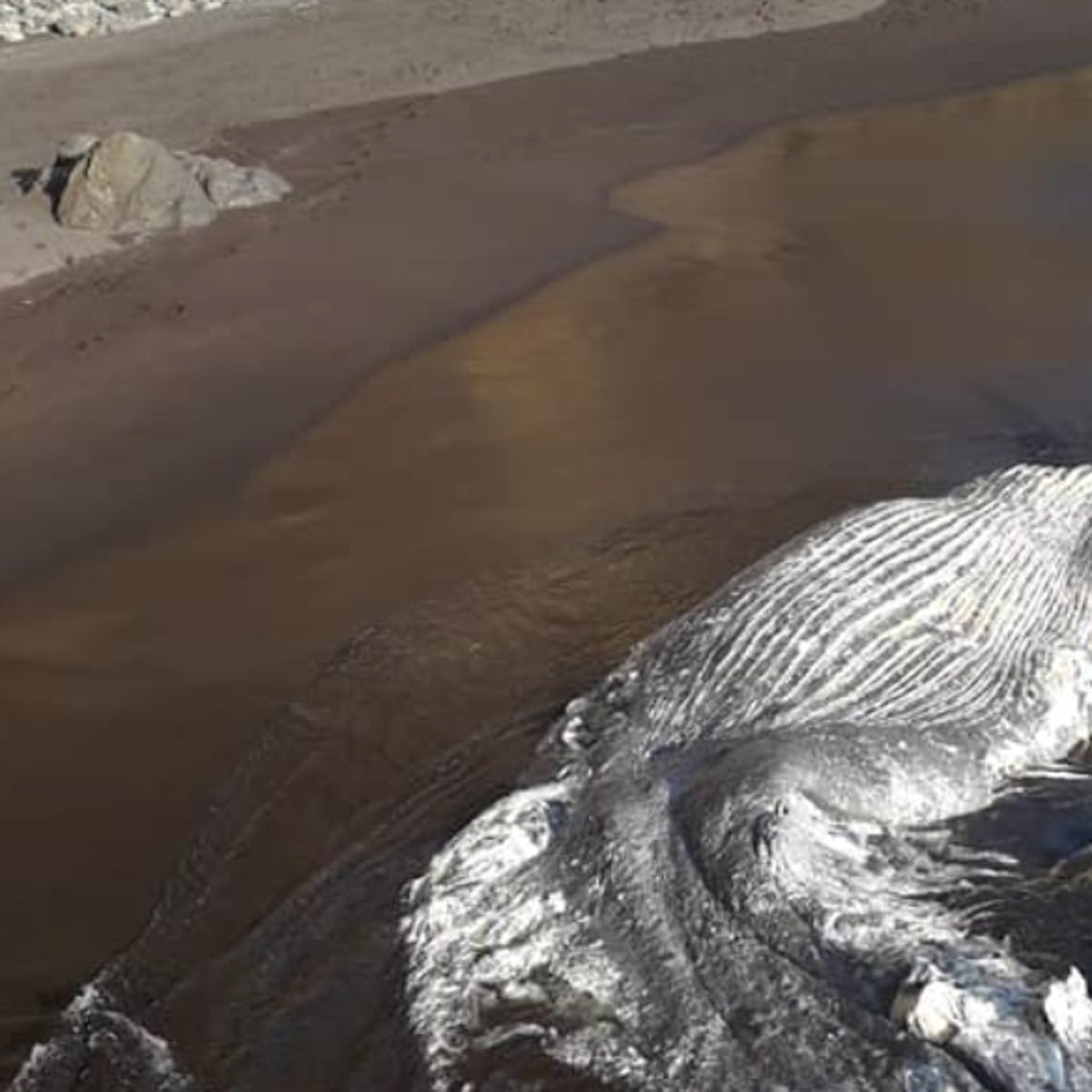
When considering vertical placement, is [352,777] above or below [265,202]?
below

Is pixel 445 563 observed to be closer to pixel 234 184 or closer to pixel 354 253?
pixel 354 253

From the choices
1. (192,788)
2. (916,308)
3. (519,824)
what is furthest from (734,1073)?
(916,308)

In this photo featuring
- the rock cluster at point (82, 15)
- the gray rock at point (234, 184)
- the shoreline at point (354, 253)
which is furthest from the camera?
the rock cluster at point (82, 15)

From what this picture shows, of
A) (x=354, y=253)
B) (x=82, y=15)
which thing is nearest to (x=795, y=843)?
(x=354, y=253)

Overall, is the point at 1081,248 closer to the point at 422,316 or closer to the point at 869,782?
the point at 422,316

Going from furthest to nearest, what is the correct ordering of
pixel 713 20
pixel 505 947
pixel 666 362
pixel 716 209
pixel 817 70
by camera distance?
pixel 713 20
pixel 817 70
pixel 716 209
pixel 666 362
pixel 505 947

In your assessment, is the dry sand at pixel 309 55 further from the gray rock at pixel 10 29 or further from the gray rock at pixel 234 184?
the gray rock at pixel 234 184

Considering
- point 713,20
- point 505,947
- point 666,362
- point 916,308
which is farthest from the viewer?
point 713,20

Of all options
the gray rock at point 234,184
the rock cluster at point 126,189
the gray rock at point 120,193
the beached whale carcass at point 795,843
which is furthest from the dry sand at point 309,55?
the beached whale carcass at point 795,843
